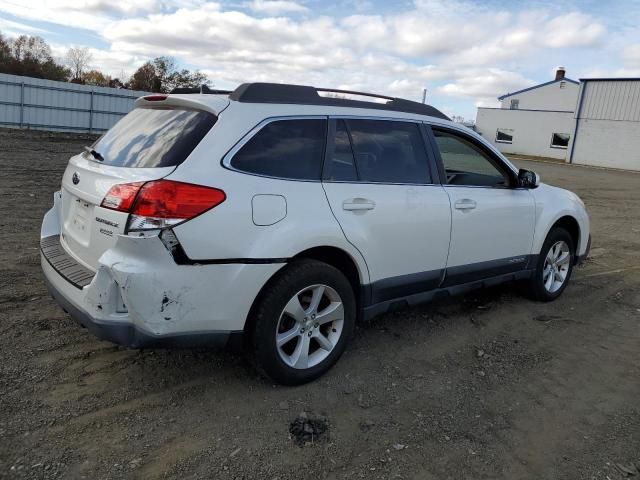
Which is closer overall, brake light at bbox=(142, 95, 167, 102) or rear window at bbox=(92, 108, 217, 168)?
rear window at bbox=(92, 108, 217, 168)

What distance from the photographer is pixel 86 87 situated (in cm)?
2386

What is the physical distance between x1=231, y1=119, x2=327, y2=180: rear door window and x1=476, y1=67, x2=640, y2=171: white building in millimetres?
33634

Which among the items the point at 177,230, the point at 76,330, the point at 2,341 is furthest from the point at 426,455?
the point at 2,341

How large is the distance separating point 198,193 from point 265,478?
4.80 feet

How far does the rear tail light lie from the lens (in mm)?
2795

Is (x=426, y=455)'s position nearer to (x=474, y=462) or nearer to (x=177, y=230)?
(x=474, y=462)

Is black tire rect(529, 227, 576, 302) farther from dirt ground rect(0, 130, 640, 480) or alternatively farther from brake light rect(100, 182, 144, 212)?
brake light rect(100, 182, 144, 212)

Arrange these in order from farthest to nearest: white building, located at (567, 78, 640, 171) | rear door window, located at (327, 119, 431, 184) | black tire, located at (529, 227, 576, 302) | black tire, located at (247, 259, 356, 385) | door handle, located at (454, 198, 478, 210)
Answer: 1. white building, located at (567, 78, 640, 171)
2. black tire, located at (529, 227, 576, 302)
3. door handle, located at (454, 198, 478, 210)
4. rear door window, located at (327, 119, 431, 184)
5. black tire, located at (247, 259, 356, 385)

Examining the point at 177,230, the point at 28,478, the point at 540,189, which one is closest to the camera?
the point at 28,478

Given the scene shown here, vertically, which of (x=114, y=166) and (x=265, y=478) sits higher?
(x=114, y=166)

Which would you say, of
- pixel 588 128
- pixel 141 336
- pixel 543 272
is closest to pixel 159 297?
pixel 141 336

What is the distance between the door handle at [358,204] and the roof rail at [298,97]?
2.23ft

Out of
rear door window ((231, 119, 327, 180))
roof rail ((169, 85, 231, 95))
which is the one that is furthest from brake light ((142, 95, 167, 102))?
rear door window ((231, 119, 327, 180))

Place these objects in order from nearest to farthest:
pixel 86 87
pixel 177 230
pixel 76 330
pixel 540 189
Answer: pixel 177 230 → pixel 76 330 → pixel 540 189 → pixel 86 87
